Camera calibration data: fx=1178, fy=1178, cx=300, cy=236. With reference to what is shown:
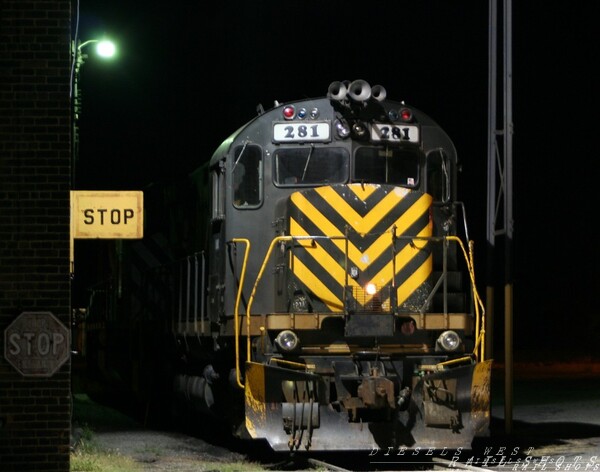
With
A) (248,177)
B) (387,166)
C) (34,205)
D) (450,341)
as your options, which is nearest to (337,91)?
(387,166)

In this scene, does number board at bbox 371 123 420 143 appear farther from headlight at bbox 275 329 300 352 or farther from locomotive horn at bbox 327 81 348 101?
headlight at bbox 275 329 300 352

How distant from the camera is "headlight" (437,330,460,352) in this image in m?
13.8

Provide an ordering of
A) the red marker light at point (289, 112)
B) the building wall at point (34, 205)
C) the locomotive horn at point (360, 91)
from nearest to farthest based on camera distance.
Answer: the building wall at point (34, 205) → the locomotive horn at point (360, 91) → the red marker light at point (289, 112)

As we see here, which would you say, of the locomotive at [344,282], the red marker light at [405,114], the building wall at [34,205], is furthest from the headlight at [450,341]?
the building wall at [34,205]

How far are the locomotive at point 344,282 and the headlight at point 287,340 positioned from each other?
1 centimetres

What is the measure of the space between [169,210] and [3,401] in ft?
29.3

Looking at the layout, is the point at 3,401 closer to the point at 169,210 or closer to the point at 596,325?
the point at 169,210

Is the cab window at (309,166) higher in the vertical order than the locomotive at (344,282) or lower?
higher

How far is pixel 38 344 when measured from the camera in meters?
10.9

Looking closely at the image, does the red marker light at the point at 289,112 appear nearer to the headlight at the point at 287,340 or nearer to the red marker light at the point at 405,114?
the red marker light at the point at 405,114

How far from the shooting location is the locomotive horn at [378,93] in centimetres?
1434

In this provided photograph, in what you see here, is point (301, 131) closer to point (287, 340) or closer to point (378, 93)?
point (378, 93)

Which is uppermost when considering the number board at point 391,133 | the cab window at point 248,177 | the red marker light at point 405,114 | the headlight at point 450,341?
the red marker light at point 405,114

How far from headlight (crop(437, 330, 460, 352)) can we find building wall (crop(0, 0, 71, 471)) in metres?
4.76
